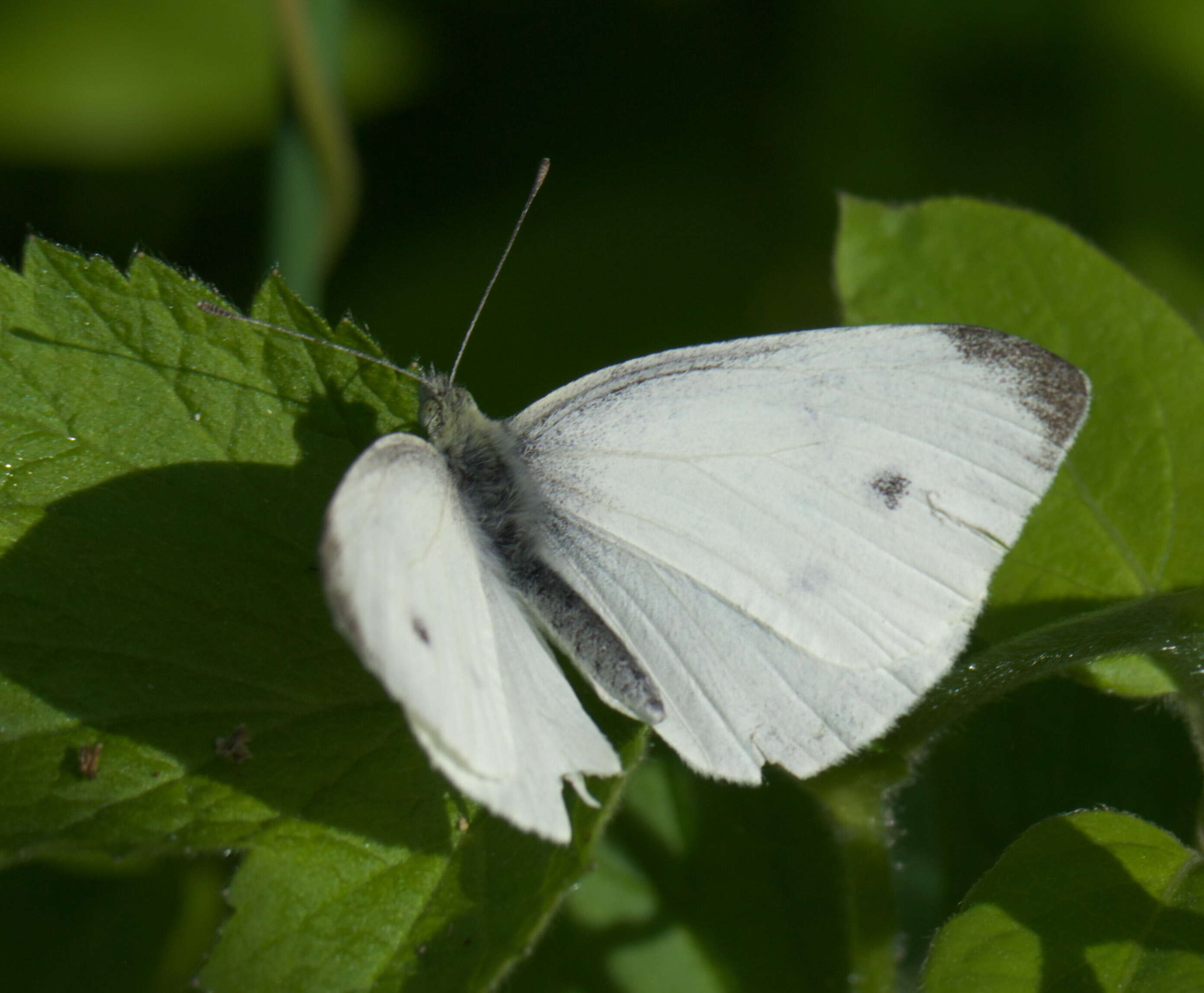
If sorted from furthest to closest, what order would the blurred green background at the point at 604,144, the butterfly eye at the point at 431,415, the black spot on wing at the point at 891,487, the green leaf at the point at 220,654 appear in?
the blurred green background at the point at 604,144 → the butterfly eye at the point at 431,415 → the black spot on wing at the point at 891,487 → the green leaf at the point at 220,654

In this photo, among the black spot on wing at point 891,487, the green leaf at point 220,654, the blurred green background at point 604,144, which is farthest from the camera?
the blurred green background at point 604,144

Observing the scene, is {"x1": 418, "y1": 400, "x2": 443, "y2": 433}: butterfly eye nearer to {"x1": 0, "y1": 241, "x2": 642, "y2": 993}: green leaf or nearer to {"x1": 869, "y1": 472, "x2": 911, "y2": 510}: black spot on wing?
{"x1": 0, "y1": 241, "x2": 642, "y2": 993}: green leaf

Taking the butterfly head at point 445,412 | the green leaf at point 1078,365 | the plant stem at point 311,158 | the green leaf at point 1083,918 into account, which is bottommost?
the green leaf at point 1083,918

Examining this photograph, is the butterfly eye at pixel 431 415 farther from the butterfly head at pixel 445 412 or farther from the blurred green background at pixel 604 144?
the blurred green background at pixel 604 144

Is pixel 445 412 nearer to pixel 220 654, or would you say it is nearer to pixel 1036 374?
pixel 220 654

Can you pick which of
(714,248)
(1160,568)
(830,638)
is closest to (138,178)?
(714,248)

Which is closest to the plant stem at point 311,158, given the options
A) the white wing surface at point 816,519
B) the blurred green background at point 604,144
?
the blurred green background at point 604,144
